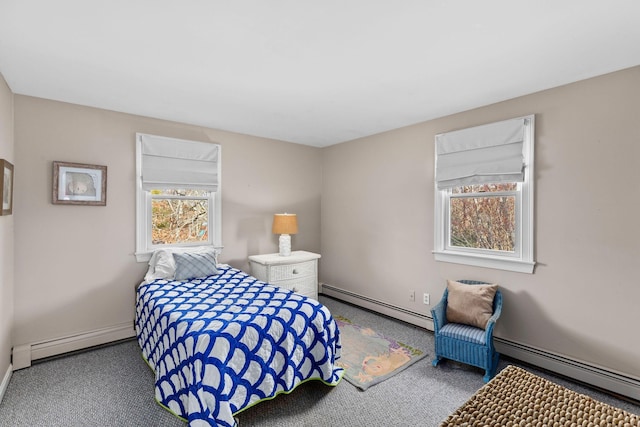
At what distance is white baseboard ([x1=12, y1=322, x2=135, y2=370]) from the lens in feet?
8.61

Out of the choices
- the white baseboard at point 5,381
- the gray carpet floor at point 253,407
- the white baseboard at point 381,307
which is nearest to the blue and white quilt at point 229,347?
the gray carpet floor at point 253,407

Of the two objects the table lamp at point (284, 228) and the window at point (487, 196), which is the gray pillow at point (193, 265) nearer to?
the table lamp at point (284, 228)

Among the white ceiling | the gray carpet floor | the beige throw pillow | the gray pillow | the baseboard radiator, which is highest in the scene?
the white ceiling

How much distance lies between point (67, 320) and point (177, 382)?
1.69 m

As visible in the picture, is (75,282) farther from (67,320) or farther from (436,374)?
(436,374)

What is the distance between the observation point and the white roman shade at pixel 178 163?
3277 millimetres

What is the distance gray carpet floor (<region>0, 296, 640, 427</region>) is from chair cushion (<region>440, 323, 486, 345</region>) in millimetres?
302

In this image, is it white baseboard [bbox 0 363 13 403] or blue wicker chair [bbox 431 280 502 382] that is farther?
blue wicker chair [bbox 431 280 502 382]

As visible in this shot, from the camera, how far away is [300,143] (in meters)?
4.55

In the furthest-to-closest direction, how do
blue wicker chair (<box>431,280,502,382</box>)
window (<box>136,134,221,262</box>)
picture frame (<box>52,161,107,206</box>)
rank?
1. window (<box>136,134,221,262</box>)
2. picture frame (<box>52,161,107,206</box>)
3. blue wicker chair (<box>431,280,502,382</box>)

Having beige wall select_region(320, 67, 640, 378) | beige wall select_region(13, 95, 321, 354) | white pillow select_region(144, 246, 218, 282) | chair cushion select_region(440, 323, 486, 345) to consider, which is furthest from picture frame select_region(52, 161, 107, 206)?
chair cushion select_region(440, 323, 486, 345)

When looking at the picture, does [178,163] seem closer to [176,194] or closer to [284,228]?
[176,194]

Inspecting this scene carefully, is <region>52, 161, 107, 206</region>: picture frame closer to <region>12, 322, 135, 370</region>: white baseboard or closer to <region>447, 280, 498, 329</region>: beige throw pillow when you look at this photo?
<region>12, 322, 135, 370</region>: white baseboard

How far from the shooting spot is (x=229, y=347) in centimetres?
188
